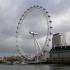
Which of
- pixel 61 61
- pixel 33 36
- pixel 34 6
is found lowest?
pixel 61 61

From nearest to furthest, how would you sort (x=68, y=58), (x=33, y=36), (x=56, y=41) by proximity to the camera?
(x=33, y=36)
(x=68, y=58)
(x=56, y=41)

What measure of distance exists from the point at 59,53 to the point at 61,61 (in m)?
7.40

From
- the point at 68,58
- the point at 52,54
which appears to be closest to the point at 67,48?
the point at 68,58

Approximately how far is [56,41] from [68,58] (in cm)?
3820

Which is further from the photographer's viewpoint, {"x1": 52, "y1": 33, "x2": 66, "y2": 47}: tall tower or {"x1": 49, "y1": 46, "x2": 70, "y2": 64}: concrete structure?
{"x1": 52, "y1": 33, "x2": 66, "y2": 47}: tall tower

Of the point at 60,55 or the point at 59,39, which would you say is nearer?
the point at 60,55

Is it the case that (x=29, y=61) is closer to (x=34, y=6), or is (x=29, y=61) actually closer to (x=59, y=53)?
(x=59, y=53)

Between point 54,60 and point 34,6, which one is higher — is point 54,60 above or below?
below

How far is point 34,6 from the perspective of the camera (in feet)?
253

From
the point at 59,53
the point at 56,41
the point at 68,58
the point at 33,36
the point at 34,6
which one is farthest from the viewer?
the point at 56,41

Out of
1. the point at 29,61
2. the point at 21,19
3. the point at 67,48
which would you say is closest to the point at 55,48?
the point at 67,48

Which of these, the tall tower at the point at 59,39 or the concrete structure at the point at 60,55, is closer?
the concrete structure at the point at 60,55

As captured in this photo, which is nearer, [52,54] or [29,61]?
[29,61]

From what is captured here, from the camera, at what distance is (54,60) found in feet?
431
